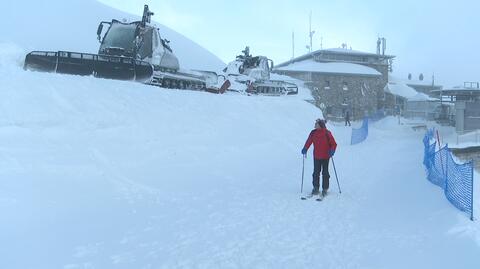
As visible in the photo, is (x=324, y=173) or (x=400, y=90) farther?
(x=400, y=90)

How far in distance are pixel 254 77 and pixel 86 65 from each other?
52.8ft

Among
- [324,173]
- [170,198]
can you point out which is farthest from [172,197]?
[324,173]

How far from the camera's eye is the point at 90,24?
142 ft

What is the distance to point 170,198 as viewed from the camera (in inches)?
387

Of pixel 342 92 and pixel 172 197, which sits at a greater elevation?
pixel 342 92

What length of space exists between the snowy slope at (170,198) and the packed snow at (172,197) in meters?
0.03

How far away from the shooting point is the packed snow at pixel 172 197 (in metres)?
6.57

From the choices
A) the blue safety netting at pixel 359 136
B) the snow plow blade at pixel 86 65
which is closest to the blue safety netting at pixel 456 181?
the snow plow blade at pixel 86 65

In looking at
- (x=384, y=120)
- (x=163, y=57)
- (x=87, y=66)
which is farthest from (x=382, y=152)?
(x=384, y=120)

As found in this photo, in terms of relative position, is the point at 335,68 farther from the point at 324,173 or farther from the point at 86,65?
the point at 324,173

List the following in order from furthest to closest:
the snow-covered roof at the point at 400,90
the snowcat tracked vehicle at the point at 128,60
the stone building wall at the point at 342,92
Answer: the snow-covered roof at the point at 400,90 → the stone building wall at the point at 342,92 → the snowcat tracked vehicle at the point at 128,60

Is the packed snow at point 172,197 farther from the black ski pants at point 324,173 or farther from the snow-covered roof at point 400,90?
the snow-covered roof at point 400,90

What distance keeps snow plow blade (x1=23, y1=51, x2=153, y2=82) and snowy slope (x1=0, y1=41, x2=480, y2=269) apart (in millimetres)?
719

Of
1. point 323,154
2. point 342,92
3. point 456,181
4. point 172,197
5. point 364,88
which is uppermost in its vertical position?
point 364,88
